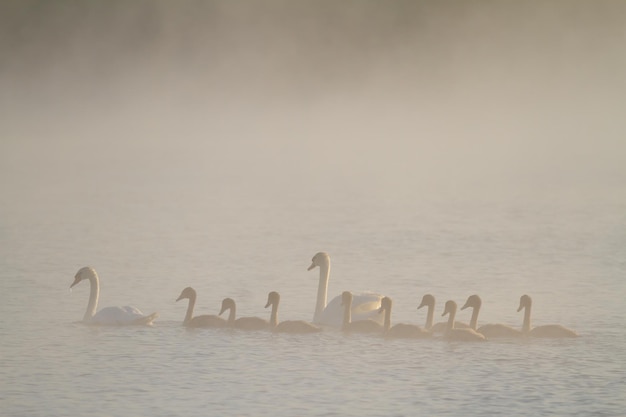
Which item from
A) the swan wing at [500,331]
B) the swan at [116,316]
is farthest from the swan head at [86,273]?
the swan wing at [500,331]

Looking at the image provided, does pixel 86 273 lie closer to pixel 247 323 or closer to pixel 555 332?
pixel 247 323

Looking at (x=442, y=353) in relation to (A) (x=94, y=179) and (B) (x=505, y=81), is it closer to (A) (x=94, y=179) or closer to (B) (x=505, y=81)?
(A) (x=94, y=179)

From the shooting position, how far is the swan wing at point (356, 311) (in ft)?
52.3

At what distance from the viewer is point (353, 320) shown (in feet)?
52.2

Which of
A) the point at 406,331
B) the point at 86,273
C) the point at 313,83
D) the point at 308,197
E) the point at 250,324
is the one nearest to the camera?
the point at 406,331

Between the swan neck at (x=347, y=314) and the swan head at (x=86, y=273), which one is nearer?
the swan neck at (x=347, y=314)

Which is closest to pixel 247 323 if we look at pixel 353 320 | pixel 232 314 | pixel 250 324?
pixel 250 324

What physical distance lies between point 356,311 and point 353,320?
4.9 inches

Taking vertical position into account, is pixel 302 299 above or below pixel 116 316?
above

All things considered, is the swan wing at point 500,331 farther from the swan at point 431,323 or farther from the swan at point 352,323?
the swan at point 352,323

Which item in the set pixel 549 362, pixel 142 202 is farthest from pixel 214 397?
pixel 142 202

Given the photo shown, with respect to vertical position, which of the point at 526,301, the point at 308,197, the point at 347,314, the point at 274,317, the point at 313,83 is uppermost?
the point at 313,83

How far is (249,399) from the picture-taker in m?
12.5

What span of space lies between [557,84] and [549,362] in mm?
49968
